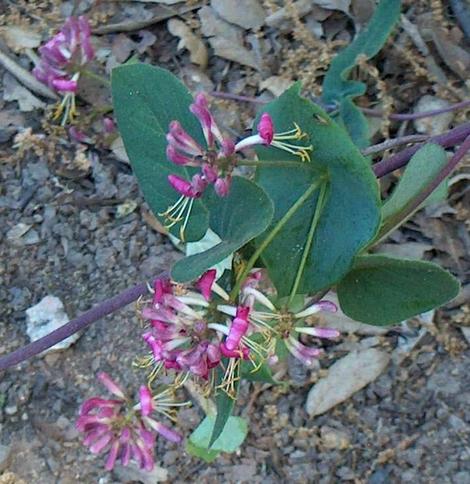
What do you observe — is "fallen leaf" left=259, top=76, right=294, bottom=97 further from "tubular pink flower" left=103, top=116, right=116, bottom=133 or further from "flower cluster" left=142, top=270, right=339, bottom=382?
"flower cluster" left=142, top=270, right=339, bottom=382

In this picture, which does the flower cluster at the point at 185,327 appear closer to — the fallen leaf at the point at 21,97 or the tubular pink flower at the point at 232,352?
the tubular pink flower at the point at 232,352

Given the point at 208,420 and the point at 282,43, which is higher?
the point at 282,43

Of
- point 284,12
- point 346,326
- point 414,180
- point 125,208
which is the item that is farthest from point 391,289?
point 284,12

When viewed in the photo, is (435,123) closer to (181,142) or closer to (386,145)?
(386,145)

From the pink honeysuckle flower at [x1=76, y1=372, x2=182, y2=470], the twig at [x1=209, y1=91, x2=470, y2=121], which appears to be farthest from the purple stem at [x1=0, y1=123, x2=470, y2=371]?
the twig at [x1=209, y1=91, x2=470, y2=121]

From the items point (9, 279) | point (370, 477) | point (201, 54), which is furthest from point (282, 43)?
point (370, 477)

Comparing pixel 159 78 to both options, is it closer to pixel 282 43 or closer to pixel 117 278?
pixel 117 278
